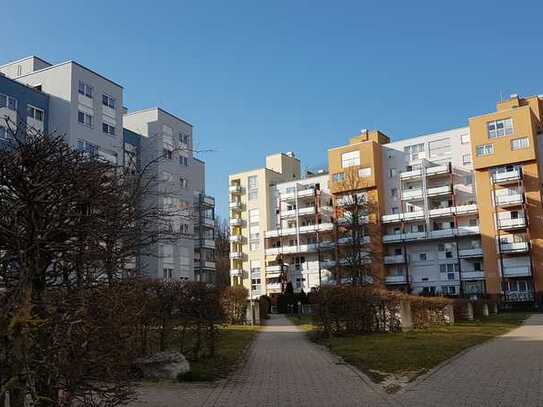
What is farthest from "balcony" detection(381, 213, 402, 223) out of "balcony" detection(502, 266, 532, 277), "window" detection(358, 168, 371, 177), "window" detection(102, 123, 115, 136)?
"window" detection(102, 123, 115, 136)

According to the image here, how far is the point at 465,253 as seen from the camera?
67.2 metres

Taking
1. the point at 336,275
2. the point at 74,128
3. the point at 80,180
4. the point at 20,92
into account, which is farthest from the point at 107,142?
the point at 80,180

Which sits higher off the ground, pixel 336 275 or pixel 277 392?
pixel 336 275

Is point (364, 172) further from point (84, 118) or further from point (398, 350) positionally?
point (398, 350)

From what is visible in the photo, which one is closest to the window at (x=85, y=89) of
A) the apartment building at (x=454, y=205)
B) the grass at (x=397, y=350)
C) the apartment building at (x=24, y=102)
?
the apartment building at (x=24, y=102)

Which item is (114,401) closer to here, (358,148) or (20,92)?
(20,92)

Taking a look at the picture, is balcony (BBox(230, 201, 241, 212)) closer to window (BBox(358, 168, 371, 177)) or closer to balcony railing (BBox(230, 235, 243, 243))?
balcony railing (BBox(230, 235, 243, 243))

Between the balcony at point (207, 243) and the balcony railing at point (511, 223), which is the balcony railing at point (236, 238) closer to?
the balcony at point (207, 243)

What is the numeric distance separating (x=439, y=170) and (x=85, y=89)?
135 feet

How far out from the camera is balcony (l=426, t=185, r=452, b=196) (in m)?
70.4

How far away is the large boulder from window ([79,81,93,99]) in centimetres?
4218

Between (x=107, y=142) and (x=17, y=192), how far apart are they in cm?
4895

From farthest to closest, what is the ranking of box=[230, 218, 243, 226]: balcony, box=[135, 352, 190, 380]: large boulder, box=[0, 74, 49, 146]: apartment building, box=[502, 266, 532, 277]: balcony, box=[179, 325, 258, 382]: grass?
box=[230, 218, 243, 226]: balcony, box=[502, 266, 532, 277]: balcony, box=[0, 74, 49, 146]: apartment building, box=[179, 325, 258, 382]: grass, box=[135, 352, 190, 380]: large boulder

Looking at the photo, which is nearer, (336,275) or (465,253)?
(465,253)
